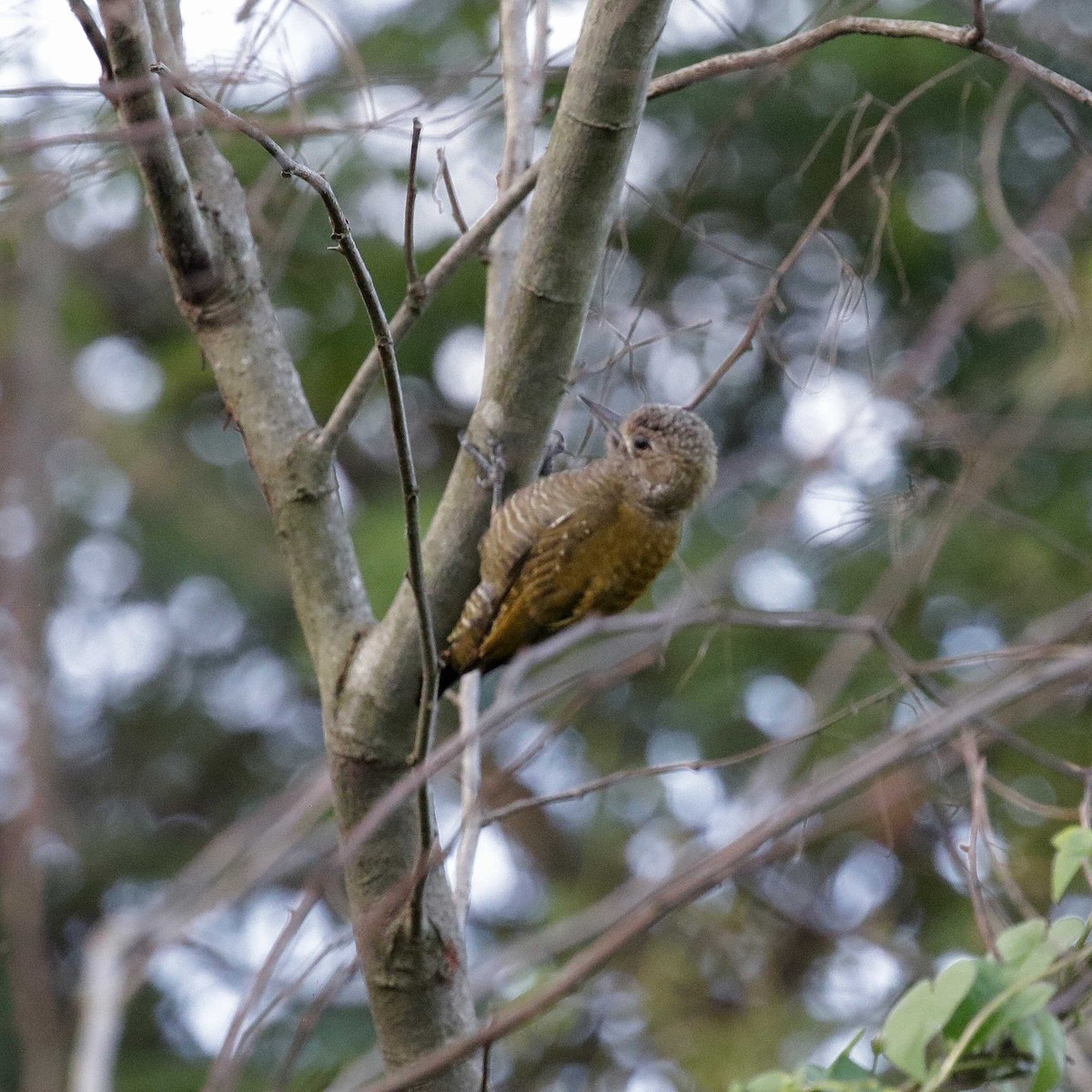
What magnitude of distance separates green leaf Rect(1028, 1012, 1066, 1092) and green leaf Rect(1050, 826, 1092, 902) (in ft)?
0.79

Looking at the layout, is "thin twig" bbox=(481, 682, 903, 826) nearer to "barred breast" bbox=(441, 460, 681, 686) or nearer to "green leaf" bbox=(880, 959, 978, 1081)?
"green leaf" bbox=(880, 959, 978, 1081)

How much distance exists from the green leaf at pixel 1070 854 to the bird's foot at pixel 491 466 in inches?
40.6

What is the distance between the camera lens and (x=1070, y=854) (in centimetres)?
165

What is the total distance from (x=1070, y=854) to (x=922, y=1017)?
33cm

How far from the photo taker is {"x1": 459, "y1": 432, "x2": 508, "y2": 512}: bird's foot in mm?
2303

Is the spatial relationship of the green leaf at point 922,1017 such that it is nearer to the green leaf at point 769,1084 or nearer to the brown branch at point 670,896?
the green leaf at point 769,1084

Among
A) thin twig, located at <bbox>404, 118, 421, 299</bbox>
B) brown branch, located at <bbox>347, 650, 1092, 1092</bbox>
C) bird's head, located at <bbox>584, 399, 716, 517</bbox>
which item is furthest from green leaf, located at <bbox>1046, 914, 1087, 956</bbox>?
bird's head, located at <bbox>584, 399, 716, 517</bbox>

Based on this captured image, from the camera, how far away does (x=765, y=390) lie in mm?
5961

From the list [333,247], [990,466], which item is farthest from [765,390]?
[333,247]

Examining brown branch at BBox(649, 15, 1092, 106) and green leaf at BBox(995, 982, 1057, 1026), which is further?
brown branch at BBox(649, 15, 1092, 106)

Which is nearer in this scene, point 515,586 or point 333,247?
point 333,247

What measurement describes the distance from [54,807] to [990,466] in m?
3.89

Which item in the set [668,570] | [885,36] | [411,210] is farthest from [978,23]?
[668,570]

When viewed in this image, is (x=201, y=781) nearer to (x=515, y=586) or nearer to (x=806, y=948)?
(x=806, y=948)
